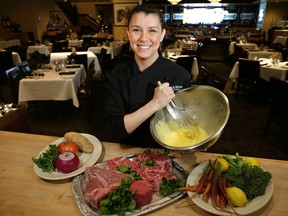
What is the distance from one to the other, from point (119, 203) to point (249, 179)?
423mm

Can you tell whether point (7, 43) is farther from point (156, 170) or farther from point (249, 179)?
point (249, 179)

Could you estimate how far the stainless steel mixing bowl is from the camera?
2.84 feet

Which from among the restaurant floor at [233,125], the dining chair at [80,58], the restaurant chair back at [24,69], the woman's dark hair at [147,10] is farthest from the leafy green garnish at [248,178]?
the dining chair at [80,58]

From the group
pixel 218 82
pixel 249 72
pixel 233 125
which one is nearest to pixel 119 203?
pixel 218 82

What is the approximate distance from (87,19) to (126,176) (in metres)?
12.4

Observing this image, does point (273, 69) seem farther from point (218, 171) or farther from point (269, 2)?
point (269, 2)

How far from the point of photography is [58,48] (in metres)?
6.36

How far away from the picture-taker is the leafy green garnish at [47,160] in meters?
0.89

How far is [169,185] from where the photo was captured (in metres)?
0.78

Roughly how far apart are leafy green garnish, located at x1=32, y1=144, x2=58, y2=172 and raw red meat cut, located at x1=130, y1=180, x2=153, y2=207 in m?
0.36

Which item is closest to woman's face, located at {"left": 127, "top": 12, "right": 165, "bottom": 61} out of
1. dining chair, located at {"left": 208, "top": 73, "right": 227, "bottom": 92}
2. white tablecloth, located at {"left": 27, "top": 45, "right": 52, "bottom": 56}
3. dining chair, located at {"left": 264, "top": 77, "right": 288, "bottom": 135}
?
dining chair, located at {"left": 208, "top": 73, "right": 227, "bottom": 92}

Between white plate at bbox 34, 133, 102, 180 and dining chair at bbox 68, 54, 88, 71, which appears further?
dining chair at bbox 68, 54, 88, 71

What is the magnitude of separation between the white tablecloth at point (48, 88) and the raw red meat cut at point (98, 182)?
2.30 m

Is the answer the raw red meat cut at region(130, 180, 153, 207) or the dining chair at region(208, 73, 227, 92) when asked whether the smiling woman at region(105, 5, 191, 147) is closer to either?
the raw red meat cut at region(130, 180, 153, 207)
